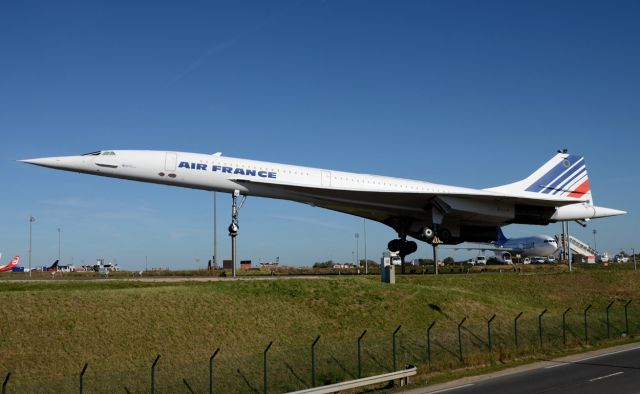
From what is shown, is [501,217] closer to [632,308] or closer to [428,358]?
[632,308]

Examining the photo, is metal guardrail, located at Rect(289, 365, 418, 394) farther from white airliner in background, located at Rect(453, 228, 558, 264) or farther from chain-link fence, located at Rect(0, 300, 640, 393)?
white airliner in background, located at Rect(453, 228, 558, 264)

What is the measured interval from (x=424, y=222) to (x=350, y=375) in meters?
22.9

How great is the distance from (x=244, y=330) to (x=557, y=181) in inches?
1197

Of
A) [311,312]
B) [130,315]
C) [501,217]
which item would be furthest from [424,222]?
[130,315]

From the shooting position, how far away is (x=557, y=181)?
45000 millimetres

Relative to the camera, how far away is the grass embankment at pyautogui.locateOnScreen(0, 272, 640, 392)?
18.7 metres

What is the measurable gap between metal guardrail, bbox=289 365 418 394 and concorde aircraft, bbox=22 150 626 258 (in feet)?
57.1

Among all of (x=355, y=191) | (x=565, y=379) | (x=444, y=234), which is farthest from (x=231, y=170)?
(x=565, y=379)

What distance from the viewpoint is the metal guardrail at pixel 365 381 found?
54.7ft

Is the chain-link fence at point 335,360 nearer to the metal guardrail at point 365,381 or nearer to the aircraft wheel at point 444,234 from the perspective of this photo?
the metal guardrail at point 365,381

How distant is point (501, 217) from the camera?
39.9m

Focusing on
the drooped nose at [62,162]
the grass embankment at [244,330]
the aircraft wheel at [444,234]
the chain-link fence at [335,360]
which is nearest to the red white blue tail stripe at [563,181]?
the aircraft wheel at [444,234]

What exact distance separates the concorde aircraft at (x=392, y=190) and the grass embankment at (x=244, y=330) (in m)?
6.62

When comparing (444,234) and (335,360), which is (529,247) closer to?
(444,234)
